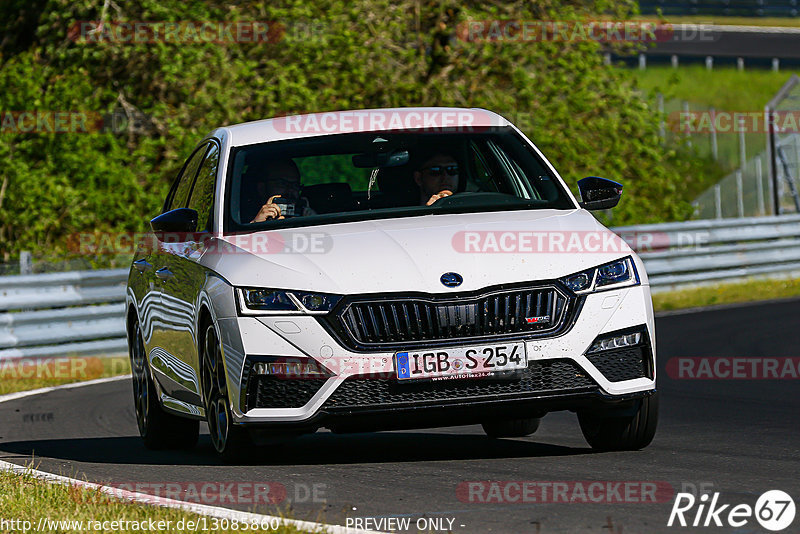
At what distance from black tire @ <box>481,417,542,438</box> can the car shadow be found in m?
0.07

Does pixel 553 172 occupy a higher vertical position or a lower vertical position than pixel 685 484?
higher

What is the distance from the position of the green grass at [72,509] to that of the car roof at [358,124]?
2341 millimetres

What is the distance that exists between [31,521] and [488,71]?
20448 mm

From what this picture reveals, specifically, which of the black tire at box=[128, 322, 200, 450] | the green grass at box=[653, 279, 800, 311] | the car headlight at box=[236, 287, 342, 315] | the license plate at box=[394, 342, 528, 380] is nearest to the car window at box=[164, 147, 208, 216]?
the black tire at box=[128, 322, 200, 450]

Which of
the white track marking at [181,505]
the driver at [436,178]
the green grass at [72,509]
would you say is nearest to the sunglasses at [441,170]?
the driver at [436,178]

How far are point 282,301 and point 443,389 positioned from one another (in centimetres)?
79

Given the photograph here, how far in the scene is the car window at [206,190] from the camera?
27.0ft

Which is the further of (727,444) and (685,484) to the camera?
(727,444)

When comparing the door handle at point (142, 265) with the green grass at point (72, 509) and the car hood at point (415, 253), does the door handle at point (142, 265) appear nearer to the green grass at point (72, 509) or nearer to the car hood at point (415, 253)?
the car hood at point (415, 253)

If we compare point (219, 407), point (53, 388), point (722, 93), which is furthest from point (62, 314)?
point (722, 93)

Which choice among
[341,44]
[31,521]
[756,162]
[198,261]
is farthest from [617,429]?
[756,162]

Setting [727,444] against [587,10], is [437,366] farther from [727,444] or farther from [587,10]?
[587,10]

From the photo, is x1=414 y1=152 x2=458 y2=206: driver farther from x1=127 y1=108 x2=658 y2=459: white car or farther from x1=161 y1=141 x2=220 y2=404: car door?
x1=161 y1=141 x2=220 y2=404: car door

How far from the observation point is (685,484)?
20.6 feet
